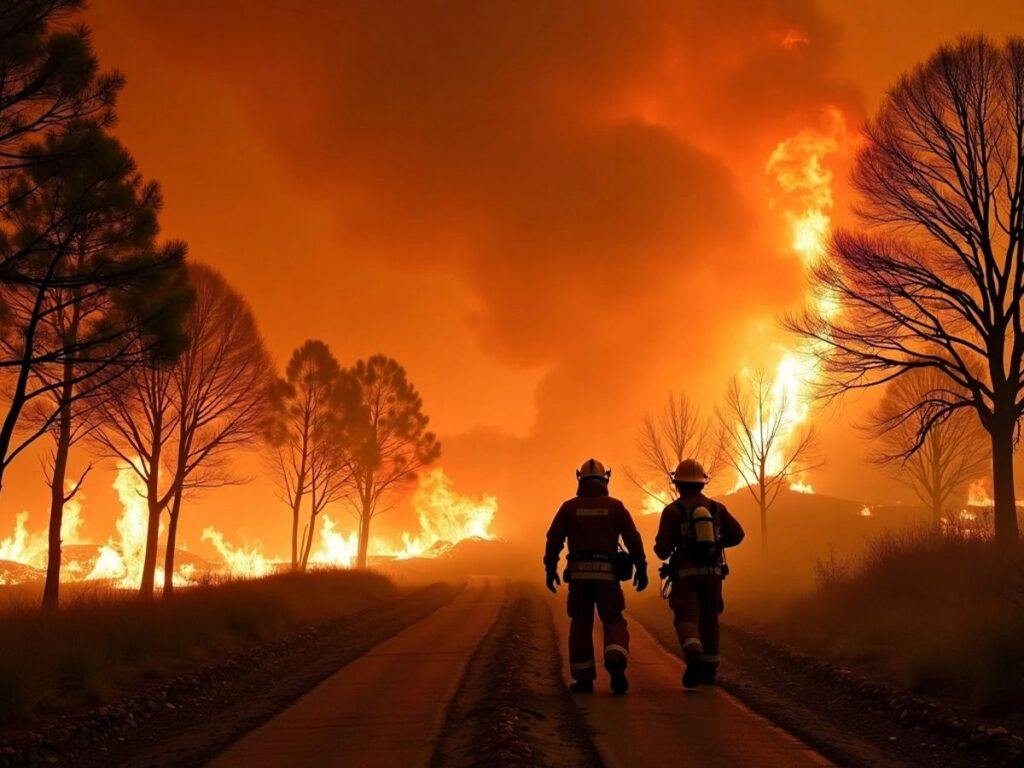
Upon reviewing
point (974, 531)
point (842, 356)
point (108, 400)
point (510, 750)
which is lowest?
point (510, 750)

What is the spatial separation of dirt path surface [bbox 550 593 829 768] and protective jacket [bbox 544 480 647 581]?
56.4 inches

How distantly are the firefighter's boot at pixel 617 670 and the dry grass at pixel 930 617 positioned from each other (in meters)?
3.59

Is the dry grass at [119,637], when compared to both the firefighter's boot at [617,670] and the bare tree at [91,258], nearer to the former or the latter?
the bare tree at [91,258]

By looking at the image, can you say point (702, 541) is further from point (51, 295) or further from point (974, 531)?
point (51, 295)

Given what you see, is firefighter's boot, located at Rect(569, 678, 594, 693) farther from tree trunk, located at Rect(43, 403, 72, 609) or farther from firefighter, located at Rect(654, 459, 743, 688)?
tree trunk, located at Rect(43, 403, 72, 609)

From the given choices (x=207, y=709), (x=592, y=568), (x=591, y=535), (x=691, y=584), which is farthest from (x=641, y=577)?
(x=207, y=709)

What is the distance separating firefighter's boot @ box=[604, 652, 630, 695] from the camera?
8609mm

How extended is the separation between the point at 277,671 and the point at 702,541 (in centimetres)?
678

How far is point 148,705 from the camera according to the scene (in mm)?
9094

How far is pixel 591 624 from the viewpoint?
29.7 ft

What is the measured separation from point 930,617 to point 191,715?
419 inches

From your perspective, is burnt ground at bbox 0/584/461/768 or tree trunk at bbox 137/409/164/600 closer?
burnt ground at bbox 0/584/461/768

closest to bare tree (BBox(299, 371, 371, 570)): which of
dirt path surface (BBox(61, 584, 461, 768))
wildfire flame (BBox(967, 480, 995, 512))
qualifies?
dirt path surface (BBox(61, 584, 461, 768))

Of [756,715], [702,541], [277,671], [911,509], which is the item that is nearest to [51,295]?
[277,671]
